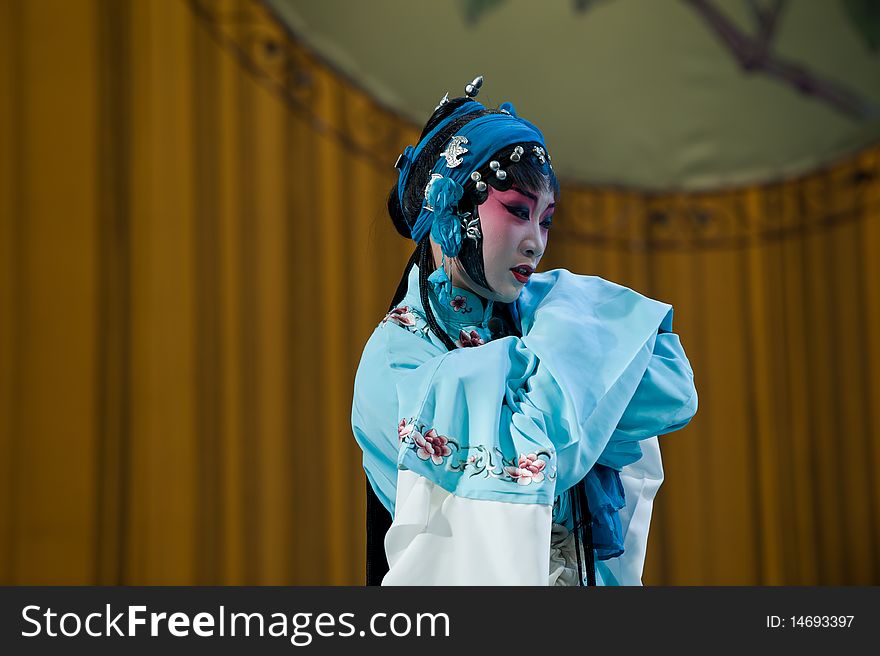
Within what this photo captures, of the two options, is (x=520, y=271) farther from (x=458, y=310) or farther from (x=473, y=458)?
(x=473, y=458)

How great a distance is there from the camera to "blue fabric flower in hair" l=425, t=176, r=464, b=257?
3.66 ft

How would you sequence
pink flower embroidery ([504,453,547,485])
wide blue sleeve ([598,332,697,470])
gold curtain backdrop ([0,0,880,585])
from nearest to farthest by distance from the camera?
1. pink flower embroidery ([504,453,547,485])
2. wide blue sleeve ([598,332,697,470])
3. gold curtain backdrop ([0,0,880,585])

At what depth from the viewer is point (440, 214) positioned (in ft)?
3.68

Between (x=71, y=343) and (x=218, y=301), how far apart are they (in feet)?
1.11

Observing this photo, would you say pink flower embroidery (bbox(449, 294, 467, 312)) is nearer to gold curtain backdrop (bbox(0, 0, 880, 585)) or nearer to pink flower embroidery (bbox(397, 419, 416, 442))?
pink flower embroidery (bbox(397, 419, 416, 442))

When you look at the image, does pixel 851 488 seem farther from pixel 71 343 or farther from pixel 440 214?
pixel 440 214

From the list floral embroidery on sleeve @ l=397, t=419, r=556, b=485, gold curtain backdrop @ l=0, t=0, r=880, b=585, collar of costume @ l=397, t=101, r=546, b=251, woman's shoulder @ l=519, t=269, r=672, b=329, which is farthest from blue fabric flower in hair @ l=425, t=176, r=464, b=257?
gold curtain backdrop @ l=0, t=0, r=880, b=585

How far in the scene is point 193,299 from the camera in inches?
102

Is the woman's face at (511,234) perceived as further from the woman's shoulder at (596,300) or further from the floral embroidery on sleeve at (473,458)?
the floral embroidery on sleeve at (473,458)

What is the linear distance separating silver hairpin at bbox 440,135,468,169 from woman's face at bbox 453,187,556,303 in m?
0.05

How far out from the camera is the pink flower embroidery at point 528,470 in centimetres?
96

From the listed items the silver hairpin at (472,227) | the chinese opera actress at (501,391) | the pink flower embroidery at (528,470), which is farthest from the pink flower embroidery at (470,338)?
the pink flower embroidery at (528,470)

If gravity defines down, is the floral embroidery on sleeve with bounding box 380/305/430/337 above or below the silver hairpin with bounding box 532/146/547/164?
below

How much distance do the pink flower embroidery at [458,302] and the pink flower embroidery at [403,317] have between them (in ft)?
0.15
